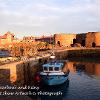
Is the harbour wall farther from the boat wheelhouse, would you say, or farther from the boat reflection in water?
the boat wheelhouse

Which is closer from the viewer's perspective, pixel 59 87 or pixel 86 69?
pixel 59 87

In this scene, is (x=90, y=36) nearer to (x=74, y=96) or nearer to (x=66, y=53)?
(x=66, y=53)

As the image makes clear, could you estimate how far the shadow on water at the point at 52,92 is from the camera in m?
23.5

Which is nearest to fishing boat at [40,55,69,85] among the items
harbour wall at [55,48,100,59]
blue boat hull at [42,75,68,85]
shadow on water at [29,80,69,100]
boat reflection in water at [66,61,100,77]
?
blue boat hull at [42,75,68,85]

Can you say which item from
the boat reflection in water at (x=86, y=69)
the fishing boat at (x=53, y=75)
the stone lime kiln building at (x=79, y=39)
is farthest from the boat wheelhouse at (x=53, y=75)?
the stone lime kiln building at (x=79, y=39)

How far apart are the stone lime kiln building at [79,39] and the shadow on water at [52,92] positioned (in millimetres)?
48516

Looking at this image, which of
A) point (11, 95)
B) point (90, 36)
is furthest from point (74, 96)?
point (90, 36)

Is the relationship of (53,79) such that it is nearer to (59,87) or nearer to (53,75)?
(53,75)

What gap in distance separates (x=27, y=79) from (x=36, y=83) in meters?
0.99

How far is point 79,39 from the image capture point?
84.1 meters

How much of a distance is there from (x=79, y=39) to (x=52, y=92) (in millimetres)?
59830

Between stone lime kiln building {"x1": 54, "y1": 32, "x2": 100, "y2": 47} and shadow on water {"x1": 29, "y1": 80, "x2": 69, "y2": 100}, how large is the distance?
48.5 metres

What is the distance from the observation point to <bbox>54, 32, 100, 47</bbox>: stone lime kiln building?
75875 mm

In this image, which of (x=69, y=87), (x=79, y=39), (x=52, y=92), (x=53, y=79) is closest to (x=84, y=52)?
(x=79, y=39)
